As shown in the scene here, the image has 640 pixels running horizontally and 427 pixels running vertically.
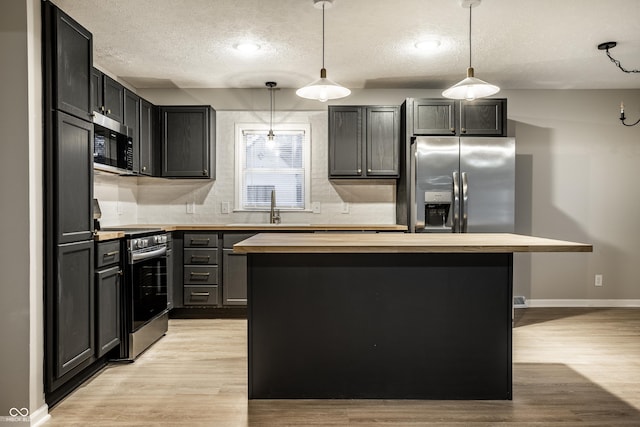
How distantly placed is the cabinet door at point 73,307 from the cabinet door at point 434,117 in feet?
10.0

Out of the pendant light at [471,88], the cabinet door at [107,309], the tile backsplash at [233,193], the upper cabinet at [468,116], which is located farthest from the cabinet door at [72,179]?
the upper cabinet at [468,116]

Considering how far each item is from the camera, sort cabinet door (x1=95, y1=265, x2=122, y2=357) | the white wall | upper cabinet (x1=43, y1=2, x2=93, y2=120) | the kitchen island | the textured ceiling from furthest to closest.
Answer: the textured ceiling < cabinet door (x1=95, y1=265, x2=122, y2=357) < the kitchen island < upper cabinet (x1=43, y1=2, x2=93, y2=120) < the white wall

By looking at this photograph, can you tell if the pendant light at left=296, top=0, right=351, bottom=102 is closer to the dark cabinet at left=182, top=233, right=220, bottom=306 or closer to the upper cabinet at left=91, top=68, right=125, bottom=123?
the upper cabinet at left=91, top=68, right=125, bottom=123

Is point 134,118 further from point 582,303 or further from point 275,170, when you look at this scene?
point 582,303

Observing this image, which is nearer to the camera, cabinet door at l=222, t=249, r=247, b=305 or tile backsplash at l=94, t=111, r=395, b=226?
cabinet door at l=222, t=249, r=247, b=305

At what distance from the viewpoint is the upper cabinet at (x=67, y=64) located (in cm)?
232

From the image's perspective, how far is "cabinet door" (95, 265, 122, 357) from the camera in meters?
2.79

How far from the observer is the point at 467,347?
2.46 metres

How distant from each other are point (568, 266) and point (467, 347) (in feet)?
10.3

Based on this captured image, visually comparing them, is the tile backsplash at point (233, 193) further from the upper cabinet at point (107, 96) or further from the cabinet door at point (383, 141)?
the upper cabinet at point (107, 96)

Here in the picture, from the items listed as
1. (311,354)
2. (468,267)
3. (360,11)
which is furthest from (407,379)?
(360,11)

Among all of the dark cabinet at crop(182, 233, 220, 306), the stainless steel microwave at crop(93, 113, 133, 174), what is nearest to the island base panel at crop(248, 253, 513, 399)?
the stainless steel microwave at crop(93, 113, 133, 174)

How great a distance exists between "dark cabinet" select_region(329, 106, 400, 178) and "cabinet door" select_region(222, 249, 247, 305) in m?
1.34

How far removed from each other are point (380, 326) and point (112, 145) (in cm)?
255
